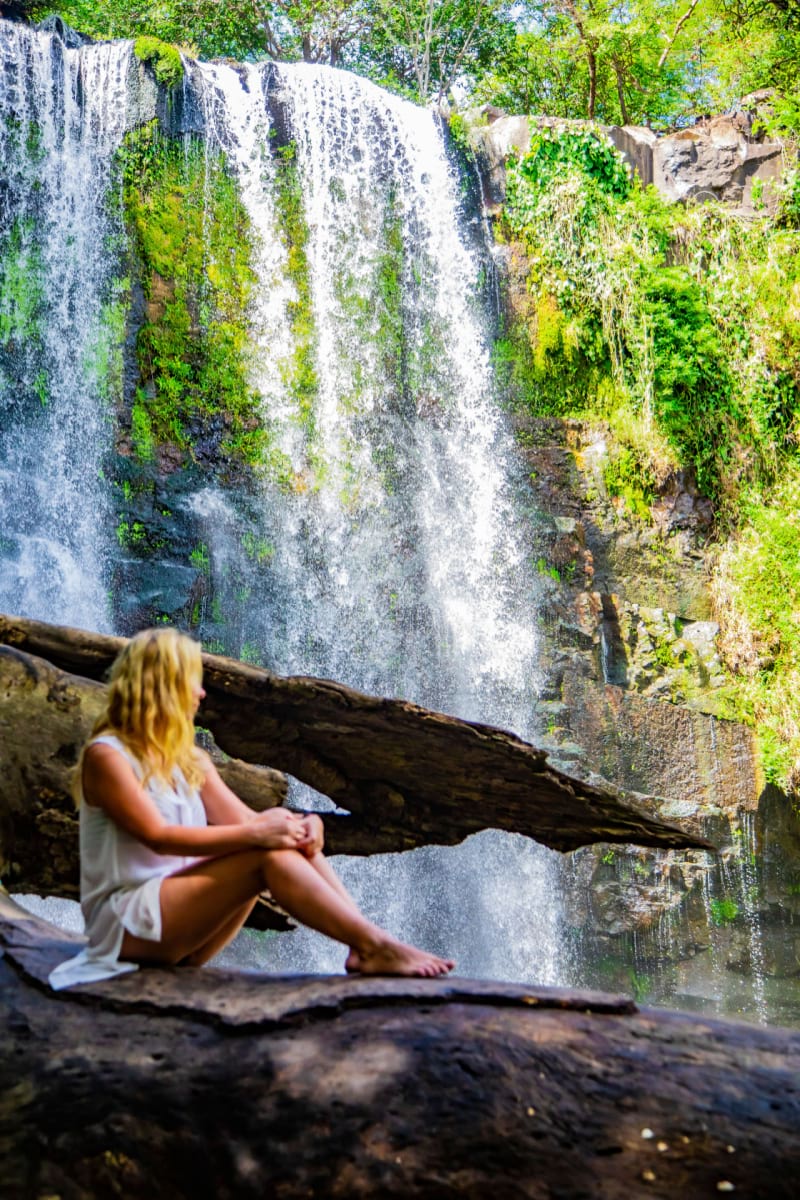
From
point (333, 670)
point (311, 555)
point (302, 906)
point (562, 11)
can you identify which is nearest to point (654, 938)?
point (333, 670)

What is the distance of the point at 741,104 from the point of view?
1421 cm

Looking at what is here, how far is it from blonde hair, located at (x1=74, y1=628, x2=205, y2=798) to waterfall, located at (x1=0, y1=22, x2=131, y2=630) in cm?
798

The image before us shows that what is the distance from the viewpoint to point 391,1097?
2385 millimetres

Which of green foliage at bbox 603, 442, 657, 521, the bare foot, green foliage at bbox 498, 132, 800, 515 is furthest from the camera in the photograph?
green foliage at bbox 498, 132, 800, 515

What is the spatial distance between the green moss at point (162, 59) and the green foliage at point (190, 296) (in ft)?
1.89

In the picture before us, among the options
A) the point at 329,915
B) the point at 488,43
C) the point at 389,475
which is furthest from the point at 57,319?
the point at 488,43

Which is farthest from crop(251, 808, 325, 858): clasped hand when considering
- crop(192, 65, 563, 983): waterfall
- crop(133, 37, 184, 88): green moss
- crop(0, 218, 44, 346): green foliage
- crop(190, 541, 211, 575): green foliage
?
crop(133, 37, 184, 88): green moss

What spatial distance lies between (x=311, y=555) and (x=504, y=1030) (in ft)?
31.6

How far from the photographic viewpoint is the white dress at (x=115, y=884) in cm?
289

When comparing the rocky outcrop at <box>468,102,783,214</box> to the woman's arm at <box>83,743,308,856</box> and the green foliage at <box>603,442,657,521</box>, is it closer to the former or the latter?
the green foliage at <box>603,442,657,521</box>

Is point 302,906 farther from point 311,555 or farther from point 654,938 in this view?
point 311,555

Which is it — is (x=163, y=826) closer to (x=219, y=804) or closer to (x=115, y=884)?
(x=115, y=884)

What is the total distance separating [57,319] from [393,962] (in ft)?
33.9

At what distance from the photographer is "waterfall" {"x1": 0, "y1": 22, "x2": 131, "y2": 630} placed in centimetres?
1096
